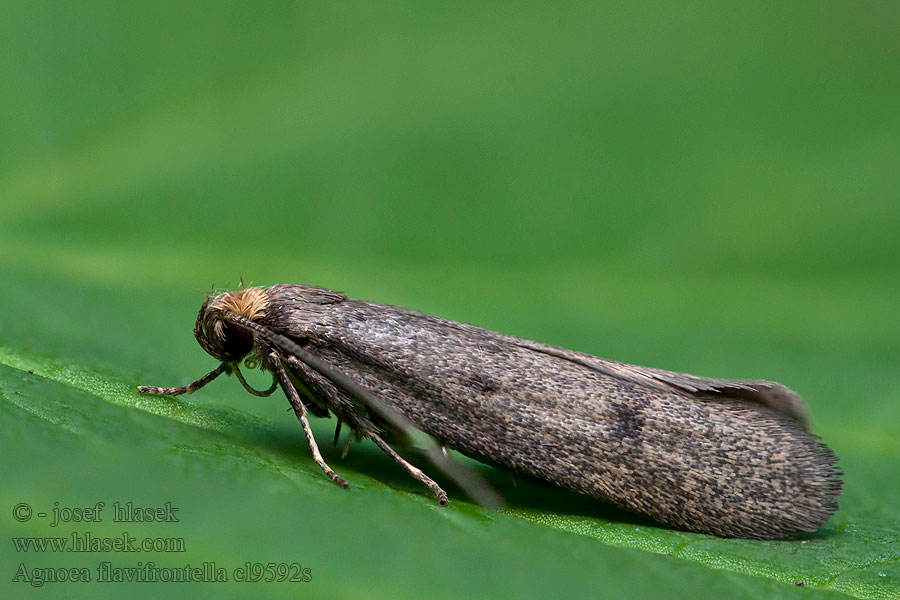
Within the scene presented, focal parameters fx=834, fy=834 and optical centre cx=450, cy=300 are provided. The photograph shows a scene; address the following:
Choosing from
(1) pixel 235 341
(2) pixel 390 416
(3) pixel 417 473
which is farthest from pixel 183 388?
(3) pixel 417 473

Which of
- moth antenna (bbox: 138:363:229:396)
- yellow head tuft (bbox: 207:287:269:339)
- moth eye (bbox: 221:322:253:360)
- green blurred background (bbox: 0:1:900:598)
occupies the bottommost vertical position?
moth antenna (bbox: 138:363:229:396)

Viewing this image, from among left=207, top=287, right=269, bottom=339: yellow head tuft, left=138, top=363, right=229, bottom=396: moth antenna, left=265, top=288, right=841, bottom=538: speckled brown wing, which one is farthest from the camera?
left=207, top=287, right=269, bottom=339: yellow head tuft

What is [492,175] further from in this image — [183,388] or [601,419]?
[183,388]

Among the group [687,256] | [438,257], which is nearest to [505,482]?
[438,257]

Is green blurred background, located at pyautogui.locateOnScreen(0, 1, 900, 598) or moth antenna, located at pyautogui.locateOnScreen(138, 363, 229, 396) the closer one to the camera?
moth antenna, located at pyautogui.locateOnScreen(138, 363, 229, 396)

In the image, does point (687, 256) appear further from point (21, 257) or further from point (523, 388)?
point (21, 257)

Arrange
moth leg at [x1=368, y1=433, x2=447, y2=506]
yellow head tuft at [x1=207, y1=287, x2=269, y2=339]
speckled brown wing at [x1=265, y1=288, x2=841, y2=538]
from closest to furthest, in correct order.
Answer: moth leg at [x1=368, y1=433, x2=447, y2=506]
speckled brown wing at [x1=265, y1=288, x2=841, y2=538]
yellow head tuft at [x1=207, y1=287, x2=269, y2=339]

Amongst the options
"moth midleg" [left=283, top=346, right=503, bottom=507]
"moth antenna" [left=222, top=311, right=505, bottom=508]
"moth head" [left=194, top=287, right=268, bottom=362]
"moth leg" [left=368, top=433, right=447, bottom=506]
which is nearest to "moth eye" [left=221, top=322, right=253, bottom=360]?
"moth head" [left=194, top=287, right=268, bottom=362]

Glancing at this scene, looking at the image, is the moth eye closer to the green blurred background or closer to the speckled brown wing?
the speckled brown wing
